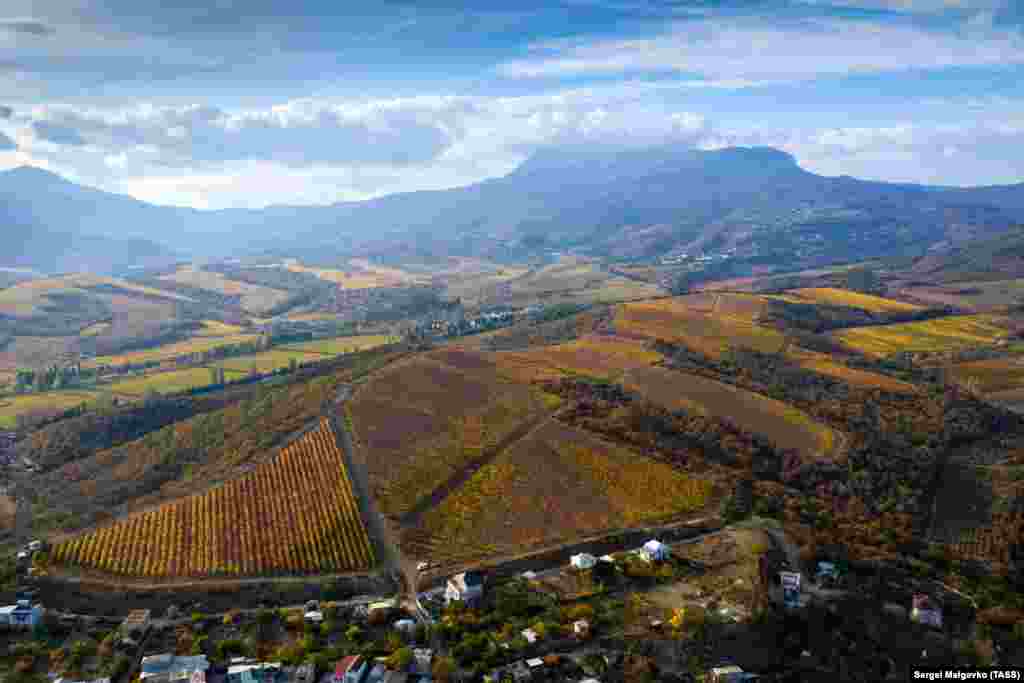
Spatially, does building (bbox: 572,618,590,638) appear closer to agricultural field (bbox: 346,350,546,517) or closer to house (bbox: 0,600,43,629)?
agricultural field (bbox: 346,350,546,517)

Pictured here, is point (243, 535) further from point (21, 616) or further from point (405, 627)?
point (405, 627)

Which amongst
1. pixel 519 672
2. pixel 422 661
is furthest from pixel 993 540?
pixel 422 661

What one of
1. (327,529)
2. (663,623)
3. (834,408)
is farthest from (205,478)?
(834,408)

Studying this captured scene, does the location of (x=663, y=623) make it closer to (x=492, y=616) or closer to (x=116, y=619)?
(x=492, y=616)

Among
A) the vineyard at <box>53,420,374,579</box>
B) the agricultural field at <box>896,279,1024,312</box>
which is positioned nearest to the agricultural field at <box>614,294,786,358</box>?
the agricultural field at <box>896,279,1024,312</box>

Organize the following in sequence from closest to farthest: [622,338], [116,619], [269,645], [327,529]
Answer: [269,645], [116,619], [327,529], [622,338]

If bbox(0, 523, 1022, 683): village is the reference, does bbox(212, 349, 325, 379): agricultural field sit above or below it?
below
